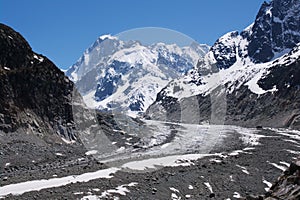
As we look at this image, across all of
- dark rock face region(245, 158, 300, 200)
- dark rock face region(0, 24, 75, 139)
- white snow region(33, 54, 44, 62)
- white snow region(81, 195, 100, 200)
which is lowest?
white snow region(81, 195, 100, 200)

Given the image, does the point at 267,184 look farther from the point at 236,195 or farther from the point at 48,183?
the point at 48,183

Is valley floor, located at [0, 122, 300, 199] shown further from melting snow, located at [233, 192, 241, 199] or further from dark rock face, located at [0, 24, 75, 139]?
dark rock face, located at [0, 24, 75, 139]

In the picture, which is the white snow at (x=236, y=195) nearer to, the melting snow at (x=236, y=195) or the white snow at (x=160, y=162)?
the melting snow at (x=236, y=195)

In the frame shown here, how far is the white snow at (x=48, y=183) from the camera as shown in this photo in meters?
39.7

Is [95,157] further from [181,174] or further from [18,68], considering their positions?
[18,68]

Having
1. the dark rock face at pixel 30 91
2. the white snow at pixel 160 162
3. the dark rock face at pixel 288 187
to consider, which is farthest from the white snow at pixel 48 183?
the dark rock face at pixel 30 91

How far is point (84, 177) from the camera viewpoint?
46.5 m

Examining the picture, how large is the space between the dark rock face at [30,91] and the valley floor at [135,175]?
7.44m

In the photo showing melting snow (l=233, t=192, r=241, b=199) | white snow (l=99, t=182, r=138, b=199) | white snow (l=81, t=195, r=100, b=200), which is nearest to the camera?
white snow (l=81, t=195, r=100, b=200)

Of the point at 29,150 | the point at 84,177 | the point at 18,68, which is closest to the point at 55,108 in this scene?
the point at 18,68

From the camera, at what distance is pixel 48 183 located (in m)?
43.0

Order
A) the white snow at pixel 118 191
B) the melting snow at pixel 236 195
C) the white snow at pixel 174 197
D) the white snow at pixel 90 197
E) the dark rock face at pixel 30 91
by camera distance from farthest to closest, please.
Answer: the dark rock face at pixel 30 91
the melting snow at pixel 236 195
the white snow at pixel 174 197
the white snow at pixel 118 191
the white snow at pixel 90 197

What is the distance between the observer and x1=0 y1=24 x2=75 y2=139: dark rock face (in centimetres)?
7625

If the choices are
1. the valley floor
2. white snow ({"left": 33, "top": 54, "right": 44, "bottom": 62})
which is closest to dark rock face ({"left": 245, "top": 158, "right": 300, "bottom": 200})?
the valley floor
